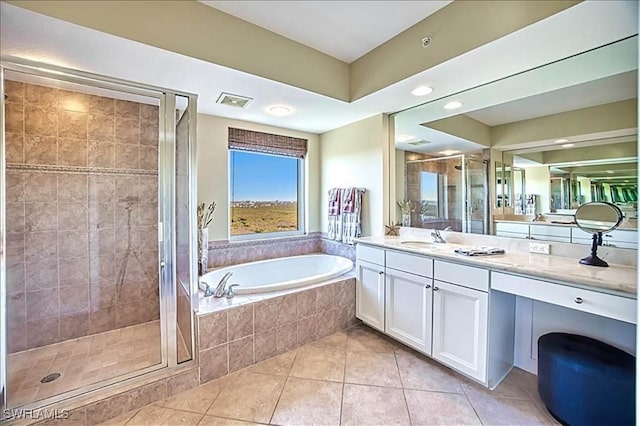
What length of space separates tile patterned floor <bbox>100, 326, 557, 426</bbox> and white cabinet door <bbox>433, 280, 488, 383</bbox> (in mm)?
160

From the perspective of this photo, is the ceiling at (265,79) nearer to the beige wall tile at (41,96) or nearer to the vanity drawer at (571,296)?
the beige wall tile at (41,96)

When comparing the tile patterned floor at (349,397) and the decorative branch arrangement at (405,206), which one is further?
the decorative branch arrangement at (405,206)

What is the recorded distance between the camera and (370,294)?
2693 mm

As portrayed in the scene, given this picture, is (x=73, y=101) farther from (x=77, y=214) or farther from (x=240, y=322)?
(x=240, y=322)

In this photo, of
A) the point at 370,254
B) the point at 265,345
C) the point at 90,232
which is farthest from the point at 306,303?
the point at 90,232

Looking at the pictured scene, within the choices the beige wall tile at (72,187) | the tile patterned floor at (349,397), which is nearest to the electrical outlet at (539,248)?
the tile patterned floor at (349,397)

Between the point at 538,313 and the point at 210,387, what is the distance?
2.38 meters

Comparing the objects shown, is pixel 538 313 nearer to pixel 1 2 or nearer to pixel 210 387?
pixel 210 387

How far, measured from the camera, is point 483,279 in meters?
1.87

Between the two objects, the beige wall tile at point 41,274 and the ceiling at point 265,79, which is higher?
the ceiling at point 265,79

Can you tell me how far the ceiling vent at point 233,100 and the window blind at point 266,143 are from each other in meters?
0.56

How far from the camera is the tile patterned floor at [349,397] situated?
1710mm

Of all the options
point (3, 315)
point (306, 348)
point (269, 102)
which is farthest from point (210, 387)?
point (269, 102)

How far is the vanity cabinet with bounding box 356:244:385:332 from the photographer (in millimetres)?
2576
